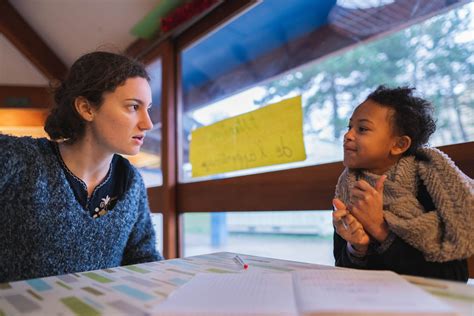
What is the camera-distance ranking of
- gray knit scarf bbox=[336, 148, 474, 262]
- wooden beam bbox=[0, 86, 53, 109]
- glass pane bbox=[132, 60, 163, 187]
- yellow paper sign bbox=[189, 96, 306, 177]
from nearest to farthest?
gray knit scarf bbox=[336, 148, 474, 262], yellow paper sign bbox=[189, 96, 306, 177], glass pane bbox=[132, 60, 163, 187], wooden beam bbox=[0, 86, 53, 109]

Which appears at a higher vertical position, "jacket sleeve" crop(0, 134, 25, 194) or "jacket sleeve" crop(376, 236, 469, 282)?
"jacket sleeve" crop(0, 134, 25, 194)

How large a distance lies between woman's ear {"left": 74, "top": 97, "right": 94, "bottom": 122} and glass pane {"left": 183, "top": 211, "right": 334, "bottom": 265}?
54cm

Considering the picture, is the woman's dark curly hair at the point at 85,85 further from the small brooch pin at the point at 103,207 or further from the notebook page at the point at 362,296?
the notebook page at the point at 362,296

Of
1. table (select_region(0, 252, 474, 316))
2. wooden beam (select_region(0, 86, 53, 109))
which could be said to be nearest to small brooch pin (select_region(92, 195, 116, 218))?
table (select_region(0, 252, 474, 316))

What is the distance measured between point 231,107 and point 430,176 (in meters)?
0.76

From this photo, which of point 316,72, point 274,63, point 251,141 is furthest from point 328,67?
point 251,141

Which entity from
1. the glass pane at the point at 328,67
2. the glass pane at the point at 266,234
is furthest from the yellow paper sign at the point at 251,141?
the glass pane at the point at 266,234

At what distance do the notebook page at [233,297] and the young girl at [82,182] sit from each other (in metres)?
0.44

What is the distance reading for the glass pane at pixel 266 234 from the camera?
3.26 ft

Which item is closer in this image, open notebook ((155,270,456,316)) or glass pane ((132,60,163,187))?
open notebook ((155,270,456,316))

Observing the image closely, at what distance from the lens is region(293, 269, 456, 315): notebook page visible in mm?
314

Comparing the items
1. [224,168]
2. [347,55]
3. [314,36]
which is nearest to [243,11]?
[314,36]

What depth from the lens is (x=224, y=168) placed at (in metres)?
1.19

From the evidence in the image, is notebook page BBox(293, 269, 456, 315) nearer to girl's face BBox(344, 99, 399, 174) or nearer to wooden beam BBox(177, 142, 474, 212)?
girl's face BBox(344, 99, 399, 174)
